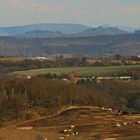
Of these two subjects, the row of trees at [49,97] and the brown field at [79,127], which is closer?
the brown field at [79,127]

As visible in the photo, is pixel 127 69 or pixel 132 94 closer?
pixel 132 94

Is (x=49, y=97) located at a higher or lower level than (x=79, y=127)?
higher

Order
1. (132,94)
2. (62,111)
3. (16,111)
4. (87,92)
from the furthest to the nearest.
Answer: (132,94) < (87,92) < (62,111) < (16,111)

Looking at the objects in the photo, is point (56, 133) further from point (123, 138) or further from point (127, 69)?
point (127, 69)

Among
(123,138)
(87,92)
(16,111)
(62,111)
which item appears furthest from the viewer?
(87,92)

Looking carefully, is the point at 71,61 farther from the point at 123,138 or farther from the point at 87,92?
the point at 123,138

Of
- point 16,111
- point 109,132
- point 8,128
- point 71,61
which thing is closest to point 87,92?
point 16,111

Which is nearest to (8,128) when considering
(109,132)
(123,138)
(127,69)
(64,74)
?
(109,132)
